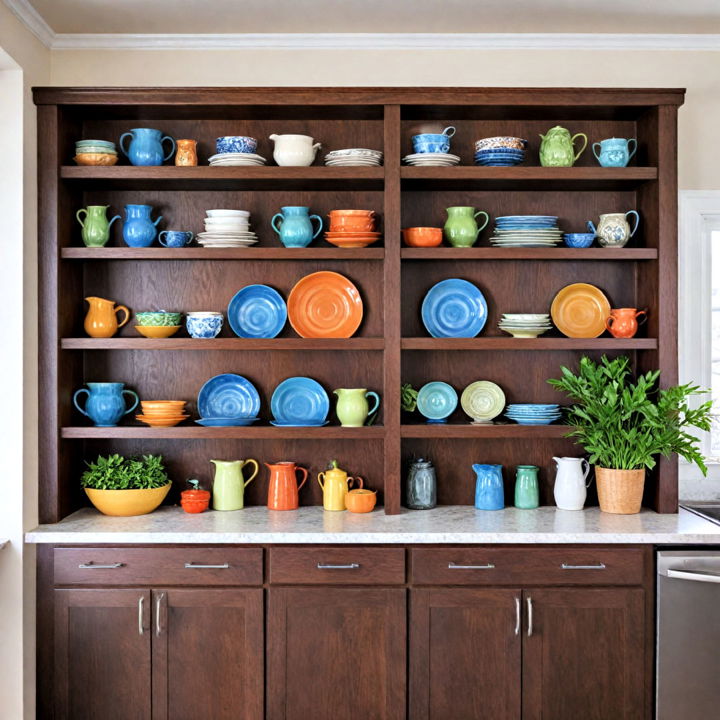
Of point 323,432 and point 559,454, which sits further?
point 559,454

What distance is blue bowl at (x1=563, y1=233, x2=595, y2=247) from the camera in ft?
9.92

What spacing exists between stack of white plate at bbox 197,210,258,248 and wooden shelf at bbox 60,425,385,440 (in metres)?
0.71

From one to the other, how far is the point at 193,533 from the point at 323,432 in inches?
23.7

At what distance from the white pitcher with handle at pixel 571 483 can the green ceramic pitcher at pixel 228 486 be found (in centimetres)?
123

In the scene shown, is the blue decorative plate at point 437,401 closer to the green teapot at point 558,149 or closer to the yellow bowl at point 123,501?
the green teapot at point 558,149

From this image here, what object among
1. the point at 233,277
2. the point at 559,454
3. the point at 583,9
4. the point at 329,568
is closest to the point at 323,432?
the point at 329,568

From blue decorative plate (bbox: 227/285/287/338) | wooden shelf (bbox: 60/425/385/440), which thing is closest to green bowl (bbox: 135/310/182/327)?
blue decorative plate (bbox: 227/285/287/338)

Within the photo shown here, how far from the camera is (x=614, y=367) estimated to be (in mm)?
2963

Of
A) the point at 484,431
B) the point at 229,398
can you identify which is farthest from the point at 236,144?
the point at 484,431

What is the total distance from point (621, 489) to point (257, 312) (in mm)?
1567

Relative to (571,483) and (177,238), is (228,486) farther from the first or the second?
(571,483)

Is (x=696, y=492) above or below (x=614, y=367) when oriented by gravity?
below

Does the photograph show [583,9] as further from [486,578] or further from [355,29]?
[486,578]

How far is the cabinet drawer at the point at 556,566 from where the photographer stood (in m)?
2.69
